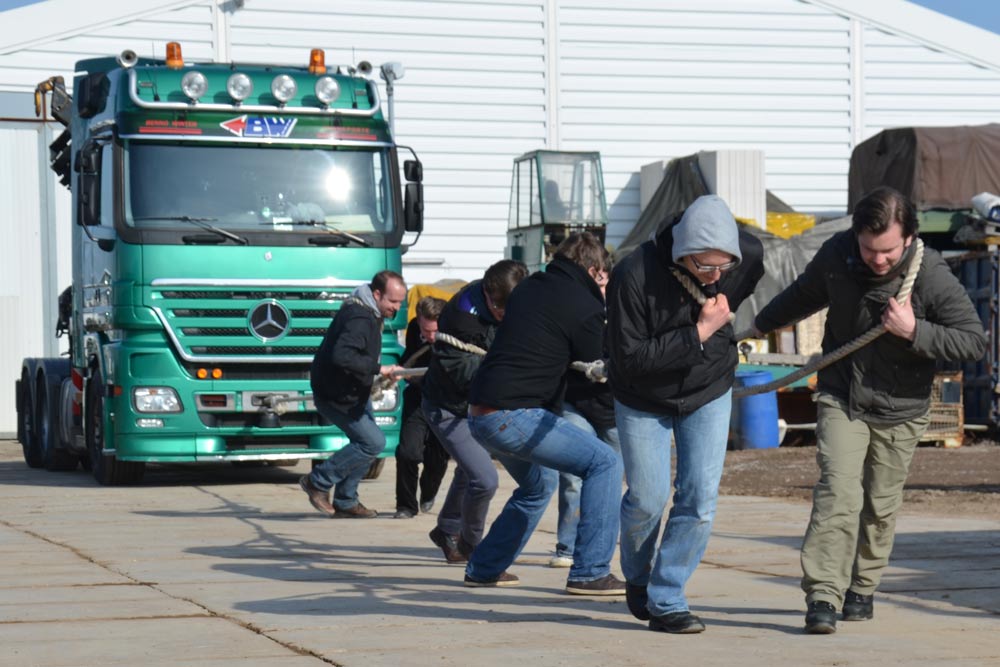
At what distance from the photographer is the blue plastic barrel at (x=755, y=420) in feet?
63.9

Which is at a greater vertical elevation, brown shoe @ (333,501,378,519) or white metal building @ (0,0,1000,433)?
white metal building @ (0,0,1000,433)

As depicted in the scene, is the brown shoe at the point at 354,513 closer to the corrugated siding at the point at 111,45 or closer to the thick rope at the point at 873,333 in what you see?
the thick rope at the point at 873,333

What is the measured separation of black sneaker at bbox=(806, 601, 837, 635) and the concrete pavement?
2.7 inches

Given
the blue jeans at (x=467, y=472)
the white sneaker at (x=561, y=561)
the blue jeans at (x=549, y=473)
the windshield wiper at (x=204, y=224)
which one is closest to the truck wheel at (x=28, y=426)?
the windshield wiper at (x=204, y=224)

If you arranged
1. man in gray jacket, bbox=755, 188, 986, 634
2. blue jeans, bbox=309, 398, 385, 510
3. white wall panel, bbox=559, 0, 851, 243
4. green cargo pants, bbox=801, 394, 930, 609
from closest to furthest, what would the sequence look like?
man in gray jacket, bbox=755, 188, 986, 634 < green cargo pants, bbox=801, 394, 930, 609 < blue jeans, bbox=309, 398, 385, 510 < white wall panel, bbox=559, 0, 851, 243

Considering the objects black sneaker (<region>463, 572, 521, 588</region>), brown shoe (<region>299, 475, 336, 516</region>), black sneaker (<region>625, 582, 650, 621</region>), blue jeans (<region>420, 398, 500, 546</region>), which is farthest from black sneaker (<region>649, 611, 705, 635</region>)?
brown shoe (<region>299, 475, 336, 516</region>)

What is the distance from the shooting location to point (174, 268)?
14.6 metres

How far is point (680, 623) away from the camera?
6840mm

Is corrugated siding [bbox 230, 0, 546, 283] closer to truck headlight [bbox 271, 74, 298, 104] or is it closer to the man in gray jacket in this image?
truck headlight [bbox 271, 74, 298, 104]

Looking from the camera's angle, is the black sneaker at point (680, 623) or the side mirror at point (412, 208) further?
the side mirror at point (412, 208)

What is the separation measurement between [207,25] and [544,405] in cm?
2311

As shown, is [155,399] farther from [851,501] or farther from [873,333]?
[873,333]

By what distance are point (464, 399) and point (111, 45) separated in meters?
21.1

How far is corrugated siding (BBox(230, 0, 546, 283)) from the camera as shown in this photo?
100 feet
